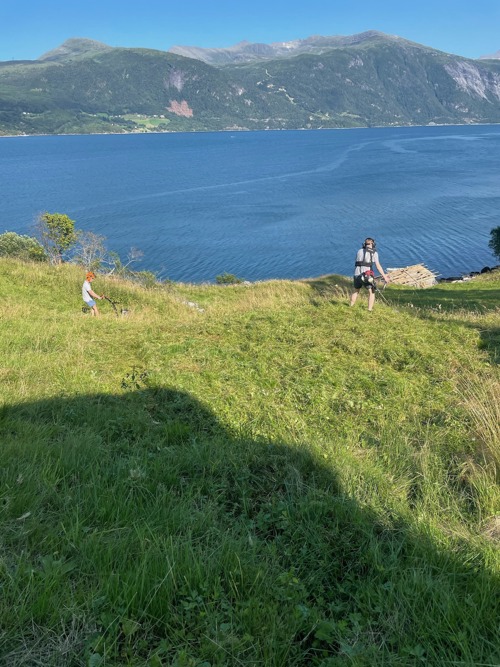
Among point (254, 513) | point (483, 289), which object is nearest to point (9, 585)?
point (254, 513)

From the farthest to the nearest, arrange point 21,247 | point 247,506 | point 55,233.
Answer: point 55,233
point 21,247
point 247,506

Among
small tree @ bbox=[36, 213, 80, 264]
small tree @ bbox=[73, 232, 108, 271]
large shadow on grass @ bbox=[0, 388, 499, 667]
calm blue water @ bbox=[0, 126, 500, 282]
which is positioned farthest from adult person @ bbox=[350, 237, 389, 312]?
calm blue water @ bbox=[0, 126, 500, 282]

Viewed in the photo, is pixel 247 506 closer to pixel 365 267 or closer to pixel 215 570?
pixel 215 570

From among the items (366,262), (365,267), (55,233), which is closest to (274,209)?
(55,233)

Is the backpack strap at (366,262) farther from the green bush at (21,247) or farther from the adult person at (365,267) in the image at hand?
the green bush at (21,247)

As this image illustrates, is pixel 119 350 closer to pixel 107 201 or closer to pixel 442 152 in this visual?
pixel 107 201

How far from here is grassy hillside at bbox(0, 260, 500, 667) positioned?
96.4 inches

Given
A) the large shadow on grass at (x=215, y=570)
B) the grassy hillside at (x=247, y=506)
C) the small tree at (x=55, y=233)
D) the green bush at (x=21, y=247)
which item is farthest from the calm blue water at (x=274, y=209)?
the large shadow on grass at (x=215, y=570)

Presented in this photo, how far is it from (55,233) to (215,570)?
45269 mm

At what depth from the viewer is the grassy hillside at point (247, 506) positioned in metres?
2.45

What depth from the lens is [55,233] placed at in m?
42.8

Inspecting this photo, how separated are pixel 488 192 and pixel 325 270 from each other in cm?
6121

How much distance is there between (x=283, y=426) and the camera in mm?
5766

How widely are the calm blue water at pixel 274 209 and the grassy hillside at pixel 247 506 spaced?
45.9 meters
